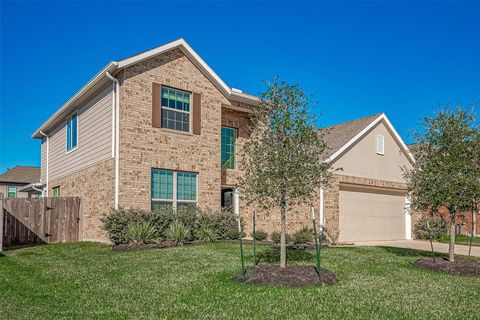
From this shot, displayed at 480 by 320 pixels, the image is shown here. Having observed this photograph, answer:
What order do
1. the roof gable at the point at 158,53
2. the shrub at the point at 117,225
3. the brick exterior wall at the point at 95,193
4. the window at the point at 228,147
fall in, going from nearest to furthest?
the shrub at the point at 117,225 < the roof gable at the point at 158,53 < the brick exterior wall at the point at 95,193 < the window at the point at 228,147

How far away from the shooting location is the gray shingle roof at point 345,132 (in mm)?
19655

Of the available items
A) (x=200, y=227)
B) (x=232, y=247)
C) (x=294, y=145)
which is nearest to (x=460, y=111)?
(x=294, y=145)

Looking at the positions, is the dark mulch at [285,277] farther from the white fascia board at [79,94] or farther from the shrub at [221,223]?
the white fascia board at [79,94]

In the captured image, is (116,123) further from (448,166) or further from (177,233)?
(448,166)

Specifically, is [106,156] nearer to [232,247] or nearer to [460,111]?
[232,247]

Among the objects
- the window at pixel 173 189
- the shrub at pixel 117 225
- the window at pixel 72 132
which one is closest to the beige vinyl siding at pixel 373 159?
the window at pixel 173 189

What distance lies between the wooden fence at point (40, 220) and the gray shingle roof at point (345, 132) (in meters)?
11.0

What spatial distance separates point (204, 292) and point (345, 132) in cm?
1521

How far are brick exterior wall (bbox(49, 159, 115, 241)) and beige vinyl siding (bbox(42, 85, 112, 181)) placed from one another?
0.36 m

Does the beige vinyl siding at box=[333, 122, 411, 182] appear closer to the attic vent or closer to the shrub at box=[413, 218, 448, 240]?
the attic vent

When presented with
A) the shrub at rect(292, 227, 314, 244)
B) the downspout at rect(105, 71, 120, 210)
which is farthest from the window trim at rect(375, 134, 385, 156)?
the downspout at rect(105, 71, 120, 210)

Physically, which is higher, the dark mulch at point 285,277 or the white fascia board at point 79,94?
the white fascia board at point 79,94

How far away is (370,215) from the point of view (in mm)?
20953

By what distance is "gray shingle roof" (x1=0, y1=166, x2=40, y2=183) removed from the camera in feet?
125
